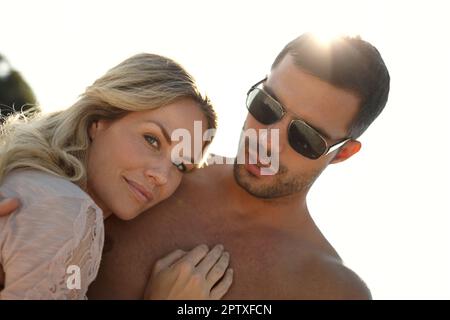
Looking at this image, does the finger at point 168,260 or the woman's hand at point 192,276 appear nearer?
the woman's hand at point 192,276

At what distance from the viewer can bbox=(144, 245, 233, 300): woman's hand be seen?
3.92m

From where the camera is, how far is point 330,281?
4.52 metres

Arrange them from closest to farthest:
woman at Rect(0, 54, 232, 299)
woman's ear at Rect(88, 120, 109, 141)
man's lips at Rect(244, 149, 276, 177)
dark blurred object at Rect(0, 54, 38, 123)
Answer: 1. woman at Rect(0, 54, 232, 299)
2. woman's ear at Rect(88, 120, 109, 141)
3. man's lips at Rect(244, 149, 276, 177)
4. dark blurred object at Rect(0, 54, 38, 123)

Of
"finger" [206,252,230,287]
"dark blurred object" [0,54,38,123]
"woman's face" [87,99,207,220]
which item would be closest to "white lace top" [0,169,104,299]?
"woman's face" [87,99,207,220]

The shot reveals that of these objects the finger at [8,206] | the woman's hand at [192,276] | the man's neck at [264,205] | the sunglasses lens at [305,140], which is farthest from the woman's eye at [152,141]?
the man's neck at [264,205]

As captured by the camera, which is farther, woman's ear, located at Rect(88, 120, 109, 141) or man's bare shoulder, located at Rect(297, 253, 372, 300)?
man's bare shoulder, located at Rect(297, 253, 372, 300)

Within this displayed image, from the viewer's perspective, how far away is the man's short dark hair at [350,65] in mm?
4762

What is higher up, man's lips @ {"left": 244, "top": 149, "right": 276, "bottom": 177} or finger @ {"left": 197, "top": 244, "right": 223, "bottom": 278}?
man's lips @ {"left": 244, "top": 149, "right": 276, "bottom": 177}

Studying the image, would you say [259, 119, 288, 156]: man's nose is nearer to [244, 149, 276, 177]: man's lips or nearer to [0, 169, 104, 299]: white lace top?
[244, 149, 276, 177]: man's lips

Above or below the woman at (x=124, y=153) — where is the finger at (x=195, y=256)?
below

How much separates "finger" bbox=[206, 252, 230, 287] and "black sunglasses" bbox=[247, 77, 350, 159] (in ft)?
2.96

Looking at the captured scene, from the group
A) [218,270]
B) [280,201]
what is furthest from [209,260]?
[280,201]

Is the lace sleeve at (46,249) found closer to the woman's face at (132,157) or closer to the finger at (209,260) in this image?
the woman's face at (132,157)
